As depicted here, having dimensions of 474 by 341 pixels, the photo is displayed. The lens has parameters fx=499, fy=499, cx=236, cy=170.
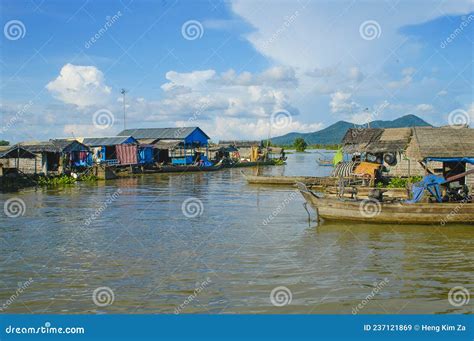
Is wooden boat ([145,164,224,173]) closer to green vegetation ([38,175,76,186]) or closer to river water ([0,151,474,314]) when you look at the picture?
green vegetation ([38,175,76,186])

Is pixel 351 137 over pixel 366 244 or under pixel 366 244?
over

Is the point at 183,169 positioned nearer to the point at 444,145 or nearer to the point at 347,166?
the point at 347,166

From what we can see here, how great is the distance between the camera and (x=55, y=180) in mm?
26703

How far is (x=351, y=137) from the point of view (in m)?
26.0

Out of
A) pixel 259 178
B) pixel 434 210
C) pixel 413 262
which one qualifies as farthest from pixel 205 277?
pixel 259 178

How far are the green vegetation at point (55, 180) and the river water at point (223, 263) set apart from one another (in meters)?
10.3

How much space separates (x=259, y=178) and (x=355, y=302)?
19405 mm

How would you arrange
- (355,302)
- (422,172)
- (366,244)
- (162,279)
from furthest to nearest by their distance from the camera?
(422,172) < (366,244) < (162,279) < (355,302)

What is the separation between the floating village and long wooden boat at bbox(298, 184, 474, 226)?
0.02m

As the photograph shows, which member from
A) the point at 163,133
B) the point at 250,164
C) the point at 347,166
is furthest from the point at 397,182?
the point at 250,164

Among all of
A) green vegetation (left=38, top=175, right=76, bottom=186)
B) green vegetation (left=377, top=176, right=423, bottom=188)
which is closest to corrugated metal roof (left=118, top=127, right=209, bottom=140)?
green vegetation (left=38, top=175, right=76, bottom=186)

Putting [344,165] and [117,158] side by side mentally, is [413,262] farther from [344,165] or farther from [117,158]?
[117,158]

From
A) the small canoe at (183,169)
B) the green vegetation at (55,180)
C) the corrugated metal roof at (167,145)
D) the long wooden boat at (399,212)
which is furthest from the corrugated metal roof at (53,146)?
the long wooden boat at (399,212)

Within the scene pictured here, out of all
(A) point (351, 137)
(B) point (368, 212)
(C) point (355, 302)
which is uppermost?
(A) point (351, 137)
